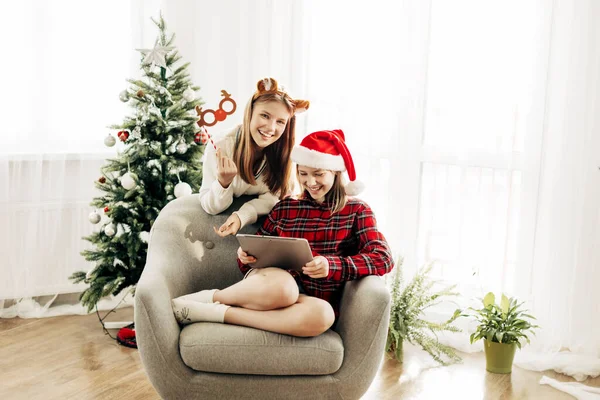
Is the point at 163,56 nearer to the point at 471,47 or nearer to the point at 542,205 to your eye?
the point at 471,47

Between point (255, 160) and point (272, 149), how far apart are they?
0.26ft

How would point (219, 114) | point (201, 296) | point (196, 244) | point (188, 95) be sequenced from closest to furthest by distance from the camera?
point (201, 296) → point (196, 244) → point (219, 114) → point (188, 95)

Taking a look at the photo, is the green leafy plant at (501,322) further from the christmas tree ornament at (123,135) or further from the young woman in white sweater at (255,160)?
the christmas tree ornament at (123,135)

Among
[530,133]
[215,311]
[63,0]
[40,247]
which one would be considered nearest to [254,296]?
[215,311]

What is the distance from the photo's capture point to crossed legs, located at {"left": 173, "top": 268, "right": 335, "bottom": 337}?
2312 mm

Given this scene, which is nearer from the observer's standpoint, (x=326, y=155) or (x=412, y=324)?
(x=326, y=155)

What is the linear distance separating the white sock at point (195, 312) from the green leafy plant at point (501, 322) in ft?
4.51

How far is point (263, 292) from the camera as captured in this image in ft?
7.85

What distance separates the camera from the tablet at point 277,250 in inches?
93.0

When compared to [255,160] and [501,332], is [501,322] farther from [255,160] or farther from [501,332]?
[255,160]

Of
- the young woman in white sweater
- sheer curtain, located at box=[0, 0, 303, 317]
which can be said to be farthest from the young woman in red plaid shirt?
sheer curtain, located at box=[0, 0, 303, 317]

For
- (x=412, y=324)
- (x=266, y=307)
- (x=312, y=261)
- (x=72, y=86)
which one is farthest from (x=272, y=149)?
(x=72, y=86)

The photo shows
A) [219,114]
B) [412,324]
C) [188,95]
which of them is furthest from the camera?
[188,95]

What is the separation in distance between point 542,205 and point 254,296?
161 cm
